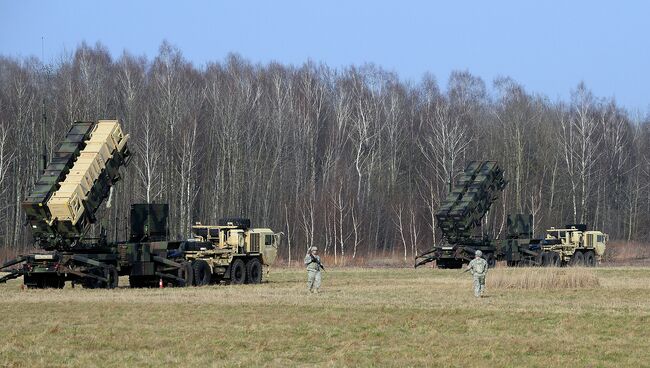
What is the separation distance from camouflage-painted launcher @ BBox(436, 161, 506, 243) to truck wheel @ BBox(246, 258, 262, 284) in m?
15.6

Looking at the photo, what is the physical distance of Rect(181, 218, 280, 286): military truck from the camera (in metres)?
42.4

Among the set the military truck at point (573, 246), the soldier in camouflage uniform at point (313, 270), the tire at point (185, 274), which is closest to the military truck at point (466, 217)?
the military truck at point (573, 246)

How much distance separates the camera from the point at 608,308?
28.6 meters

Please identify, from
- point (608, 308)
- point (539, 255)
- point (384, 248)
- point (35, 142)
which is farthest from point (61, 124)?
point (608, 308)

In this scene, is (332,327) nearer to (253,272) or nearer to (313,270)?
(313,270)

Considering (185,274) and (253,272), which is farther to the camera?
(253,272)

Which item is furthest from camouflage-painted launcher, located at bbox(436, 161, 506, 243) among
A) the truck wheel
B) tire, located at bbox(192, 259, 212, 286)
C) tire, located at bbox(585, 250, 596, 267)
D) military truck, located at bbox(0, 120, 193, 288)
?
military truck, located at bbox(0, 120, 193, 288)

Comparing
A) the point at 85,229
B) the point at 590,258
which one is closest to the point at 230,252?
the point at 85,229

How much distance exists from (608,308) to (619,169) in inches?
2830

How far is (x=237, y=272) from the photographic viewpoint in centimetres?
4400

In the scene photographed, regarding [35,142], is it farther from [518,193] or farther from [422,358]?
[422,358]

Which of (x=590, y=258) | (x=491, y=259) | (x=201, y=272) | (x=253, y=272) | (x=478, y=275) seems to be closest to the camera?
(x=478, y=275)

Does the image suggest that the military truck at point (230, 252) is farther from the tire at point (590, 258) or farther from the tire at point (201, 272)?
the tire at point (590, 258)

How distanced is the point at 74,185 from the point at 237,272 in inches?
324
